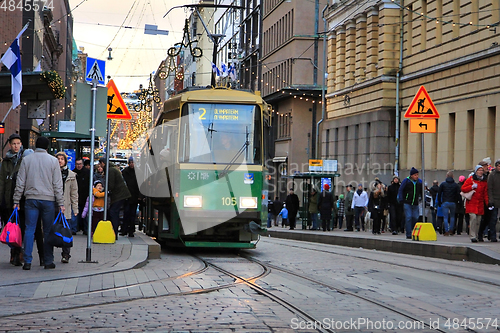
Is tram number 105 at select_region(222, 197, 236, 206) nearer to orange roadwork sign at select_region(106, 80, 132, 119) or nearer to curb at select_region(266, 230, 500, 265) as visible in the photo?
curb at select_region(266, 230, 500, 265)

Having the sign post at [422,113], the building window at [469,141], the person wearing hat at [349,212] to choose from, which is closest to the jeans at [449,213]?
the sign post at [422,113]

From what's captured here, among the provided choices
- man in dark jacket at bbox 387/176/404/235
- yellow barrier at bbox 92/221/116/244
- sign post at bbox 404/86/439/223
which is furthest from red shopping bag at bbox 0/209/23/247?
man in dark jacket at bbox 387/176/404/235

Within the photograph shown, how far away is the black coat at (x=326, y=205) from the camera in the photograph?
3241cm

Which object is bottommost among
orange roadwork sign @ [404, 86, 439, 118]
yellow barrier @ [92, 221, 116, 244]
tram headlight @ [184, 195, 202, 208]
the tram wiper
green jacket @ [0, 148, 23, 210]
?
yellow barrier @ [92, 221, 116, 244]

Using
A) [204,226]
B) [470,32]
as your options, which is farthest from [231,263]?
[470,32]

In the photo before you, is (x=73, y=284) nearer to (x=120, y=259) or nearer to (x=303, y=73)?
(x=120, y=259)

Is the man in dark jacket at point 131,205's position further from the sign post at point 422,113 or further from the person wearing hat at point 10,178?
the person wearing hat at point 10,178

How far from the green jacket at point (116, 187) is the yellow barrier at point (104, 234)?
202 centimetres

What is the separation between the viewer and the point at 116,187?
756 inches

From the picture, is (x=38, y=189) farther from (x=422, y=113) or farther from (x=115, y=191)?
(x=422, y=113)

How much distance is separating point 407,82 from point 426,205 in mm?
10235

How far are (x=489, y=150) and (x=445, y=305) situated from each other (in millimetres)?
20098

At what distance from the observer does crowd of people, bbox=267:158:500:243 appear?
778 inches

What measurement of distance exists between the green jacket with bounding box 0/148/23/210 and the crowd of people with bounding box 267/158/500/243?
996cm
